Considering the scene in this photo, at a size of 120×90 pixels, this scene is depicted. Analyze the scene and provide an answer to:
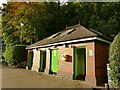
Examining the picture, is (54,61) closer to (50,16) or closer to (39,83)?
(39,83)

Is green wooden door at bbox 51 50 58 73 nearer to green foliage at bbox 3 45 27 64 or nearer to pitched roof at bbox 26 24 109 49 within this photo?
pitched roof at bbox 26 24 109 49

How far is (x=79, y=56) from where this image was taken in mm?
16094

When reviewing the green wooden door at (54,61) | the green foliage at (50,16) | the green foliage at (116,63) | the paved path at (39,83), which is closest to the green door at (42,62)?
the green wooden door at (54,61)

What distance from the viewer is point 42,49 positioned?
2034 centimetres

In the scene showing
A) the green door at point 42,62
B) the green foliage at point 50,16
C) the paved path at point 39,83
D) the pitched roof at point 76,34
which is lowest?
the paved path at point 39,83

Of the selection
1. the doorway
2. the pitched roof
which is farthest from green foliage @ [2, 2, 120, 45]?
the doorway

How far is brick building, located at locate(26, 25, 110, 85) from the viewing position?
13.2 m

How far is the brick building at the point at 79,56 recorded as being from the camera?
13.2 m

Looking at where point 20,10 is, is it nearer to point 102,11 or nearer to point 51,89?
point 102,11

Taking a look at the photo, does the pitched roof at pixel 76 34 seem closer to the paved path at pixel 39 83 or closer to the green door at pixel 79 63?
the green door at pixel 79 63

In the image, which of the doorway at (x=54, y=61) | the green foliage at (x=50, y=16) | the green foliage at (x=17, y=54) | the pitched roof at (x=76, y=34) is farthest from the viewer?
the green foliage at (x=50, y=16)

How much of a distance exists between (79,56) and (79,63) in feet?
1.94

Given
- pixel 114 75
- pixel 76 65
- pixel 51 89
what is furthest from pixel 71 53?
pixel 114 75

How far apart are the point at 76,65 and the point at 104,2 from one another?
58.6 feet
